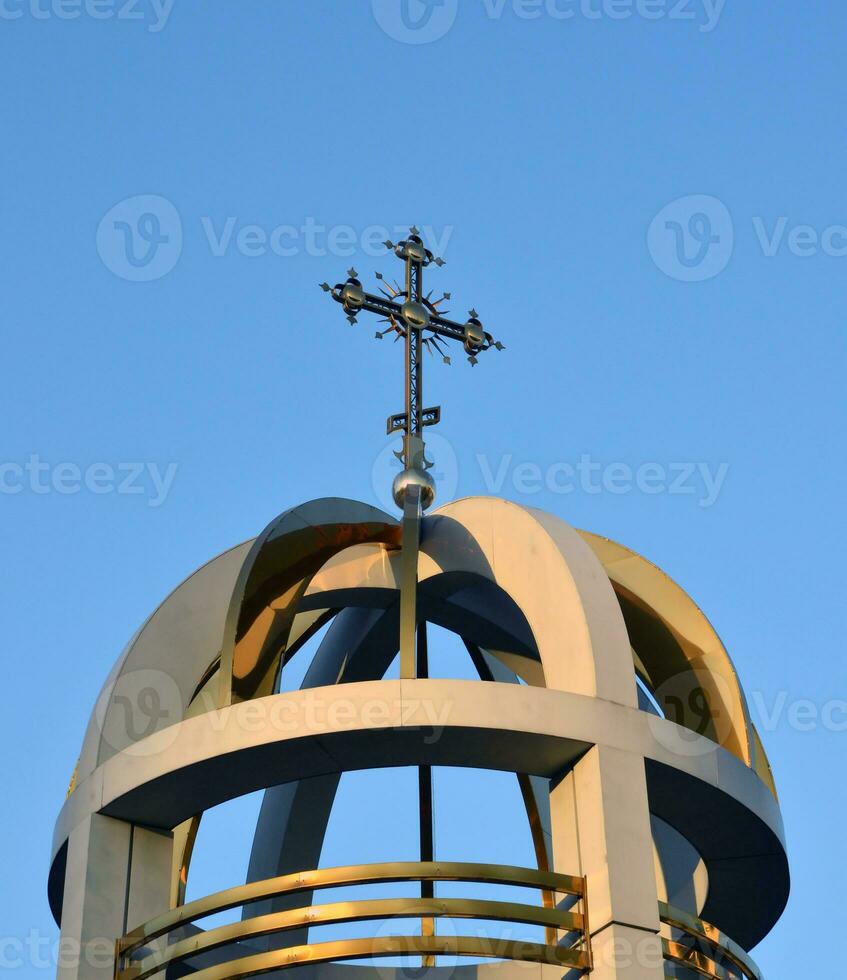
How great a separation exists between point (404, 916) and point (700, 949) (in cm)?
315

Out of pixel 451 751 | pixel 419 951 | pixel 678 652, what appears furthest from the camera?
pixel 678 652

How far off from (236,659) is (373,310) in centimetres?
469

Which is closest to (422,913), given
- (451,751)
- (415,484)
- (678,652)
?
(451,751)

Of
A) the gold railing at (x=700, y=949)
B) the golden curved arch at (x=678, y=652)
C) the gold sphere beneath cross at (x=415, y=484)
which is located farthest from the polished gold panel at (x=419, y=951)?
the gold sphere beneath cross at (x=415, y=484)

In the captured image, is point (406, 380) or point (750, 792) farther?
point (406, 380)

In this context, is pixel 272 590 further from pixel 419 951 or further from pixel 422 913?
pixel 419 951

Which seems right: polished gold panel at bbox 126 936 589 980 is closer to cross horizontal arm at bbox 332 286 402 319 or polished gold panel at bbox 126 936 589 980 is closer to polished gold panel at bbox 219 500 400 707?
polished gold panel at bbox 219 500 400 707

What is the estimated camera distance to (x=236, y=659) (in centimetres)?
1867

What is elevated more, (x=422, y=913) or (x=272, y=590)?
(x=272, y=590)

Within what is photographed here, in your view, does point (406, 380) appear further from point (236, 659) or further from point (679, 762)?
point (679, 762)

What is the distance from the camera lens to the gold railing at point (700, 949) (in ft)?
57.4

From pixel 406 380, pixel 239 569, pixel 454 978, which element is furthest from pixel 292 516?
pixel 454 978

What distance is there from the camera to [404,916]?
16594 mm

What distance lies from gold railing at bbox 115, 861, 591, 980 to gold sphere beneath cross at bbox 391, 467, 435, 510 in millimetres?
5547
